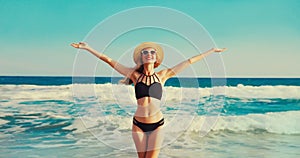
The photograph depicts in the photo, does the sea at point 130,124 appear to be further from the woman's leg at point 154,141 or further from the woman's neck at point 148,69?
the woman's neck at point 148,69

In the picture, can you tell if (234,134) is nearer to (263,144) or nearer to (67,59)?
(263,144)

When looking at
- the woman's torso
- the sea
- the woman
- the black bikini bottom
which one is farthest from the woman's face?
the black bikini bottom

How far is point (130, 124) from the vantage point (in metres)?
8.40

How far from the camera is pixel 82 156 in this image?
5.96 meters

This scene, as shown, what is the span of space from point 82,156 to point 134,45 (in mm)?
3078

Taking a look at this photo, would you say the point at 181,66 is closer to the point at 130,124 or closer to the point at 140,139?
the point at 140,139

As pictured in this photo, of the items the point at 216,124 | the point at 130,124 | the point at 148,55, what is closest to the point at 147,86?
the point at 148,55

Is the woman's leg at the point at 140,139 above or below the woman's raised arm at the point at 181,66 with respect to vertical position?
below

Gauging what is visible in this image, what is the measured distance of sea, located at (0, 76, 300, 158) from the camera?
11.5 feet

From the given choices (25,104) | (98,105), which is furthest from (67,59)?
(98,105)

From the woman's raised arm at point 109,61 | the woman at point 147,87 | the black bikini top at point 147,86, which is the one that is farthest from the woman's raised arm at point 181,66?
the woman's raised arm at point 109,61

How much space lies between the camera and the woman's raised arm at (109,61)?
126 inches

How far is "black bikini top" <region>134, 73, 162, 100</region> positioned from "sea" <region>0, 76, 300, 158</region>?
25cm

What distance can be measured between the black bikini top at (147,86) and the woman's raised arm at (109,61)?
0.12 meters
